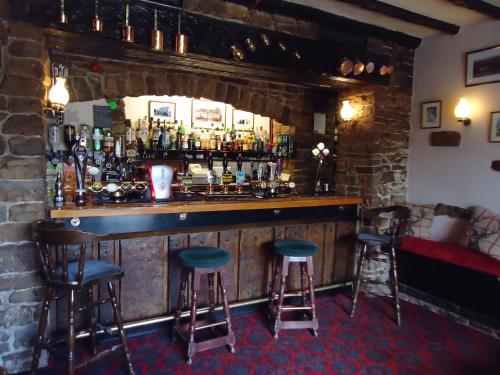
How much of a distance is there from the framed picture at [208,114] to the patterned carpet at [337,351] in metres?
3.15

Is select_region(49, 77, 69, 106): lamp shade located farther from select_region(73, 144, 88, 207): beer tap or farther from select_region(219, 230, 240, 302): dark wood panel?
select_region(219, 230, 240, 302): dark wood panel

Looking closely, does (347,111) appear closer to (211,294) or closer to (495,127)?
(495,127)

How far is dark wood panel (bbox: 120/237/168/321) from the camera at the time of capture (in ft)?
9.77

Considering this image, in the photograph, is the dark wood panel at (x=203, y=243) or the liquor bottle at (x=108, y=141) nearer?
the dark wood panel at (x=203, y=243)

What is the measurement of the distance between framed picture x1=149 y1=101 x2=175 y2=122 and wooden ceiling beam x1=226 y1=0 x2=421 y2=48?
2391mm

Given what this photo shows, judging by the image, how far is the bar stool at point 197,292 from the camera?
267cm

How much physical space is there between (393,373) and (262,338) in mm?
1026

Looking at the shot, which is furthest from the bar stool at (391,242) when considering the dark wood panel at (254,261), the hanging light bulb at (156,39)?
the hanging light bulb at (156,39)

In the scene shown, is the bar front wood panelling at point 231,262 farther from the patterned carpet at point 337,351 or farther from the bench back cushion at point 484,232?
the bench back cushion at point 484,232

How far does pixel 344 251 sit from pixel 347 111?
1709mm

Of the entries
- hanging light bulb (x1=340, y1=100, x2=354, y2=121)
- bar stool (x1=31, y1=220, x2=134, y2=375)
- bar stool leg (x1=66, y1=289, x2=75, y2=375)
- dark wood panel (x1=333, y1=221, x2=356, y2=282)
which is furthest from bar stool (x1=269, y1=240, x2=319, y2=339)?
hanging light bulb (x1=340, y1=100, x2=354, y2=121)

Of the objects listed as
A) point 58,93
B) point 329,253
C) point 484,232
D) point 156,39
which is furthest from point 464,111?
point 58,93

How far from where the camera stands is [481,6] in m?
3.46

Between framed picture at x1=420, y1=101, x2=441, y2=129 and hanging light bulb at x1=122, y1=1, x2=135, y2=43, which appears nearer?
hanging light bulb at x1=122, y1=1, x2=135, y2=43
